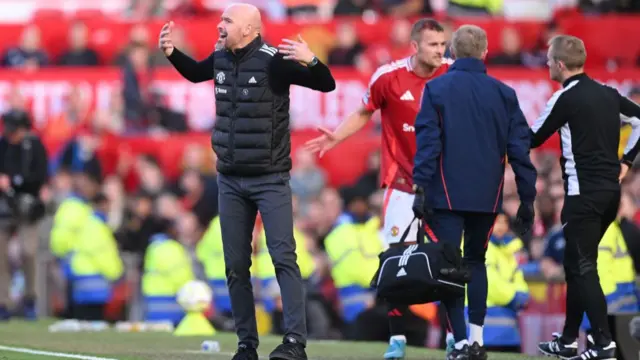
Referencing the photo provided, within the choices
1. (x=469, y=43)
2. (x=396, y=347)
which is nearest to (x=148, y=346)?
(x=396, y=347)

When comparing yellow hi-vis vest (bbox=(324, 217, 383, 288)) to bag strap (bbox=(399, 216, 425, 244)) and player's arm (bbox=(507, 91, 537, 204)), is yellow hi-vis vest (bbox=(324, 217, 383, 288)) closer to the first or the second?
bag strap (bbox=(399, 216, 425, 244))

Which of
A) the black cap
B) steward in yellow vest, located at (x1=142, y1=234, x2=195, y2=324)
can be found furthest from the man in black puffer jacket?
steward in yellow vest, located at (x1=142, y1=234, x2=195, y2=324)

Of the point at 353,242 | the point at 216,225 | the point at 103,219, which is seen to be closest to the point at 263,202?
the point at 353,242

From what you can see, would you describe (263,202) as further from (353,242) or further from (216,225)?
(216,225)

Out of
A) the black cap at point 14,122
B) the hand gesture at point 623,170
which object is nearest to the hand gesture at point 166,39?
the hand gesture at point 623,170

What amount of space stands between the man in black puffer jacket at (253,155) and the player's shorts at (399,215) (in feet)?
5.05

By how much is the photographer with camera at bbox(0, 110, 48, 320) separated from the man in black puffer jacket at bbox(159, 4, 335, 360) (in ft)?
25.1

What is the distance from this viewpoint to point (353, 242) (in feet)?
59.3

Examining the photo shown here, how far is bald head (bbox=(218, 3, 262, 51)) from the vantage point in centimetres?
1045

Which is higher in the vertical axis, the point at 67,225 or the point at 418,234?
the point at 418,234

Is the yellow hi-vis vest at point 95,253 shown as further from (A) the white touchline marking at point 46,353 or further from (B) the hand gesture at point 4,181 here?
(A) the white touchline marking at point 46,353

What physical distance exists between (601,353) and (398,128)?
221 cm

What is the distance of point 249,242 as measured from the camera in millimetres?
10656

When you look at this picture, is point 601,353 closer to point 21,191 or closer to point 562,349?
point 562,349
